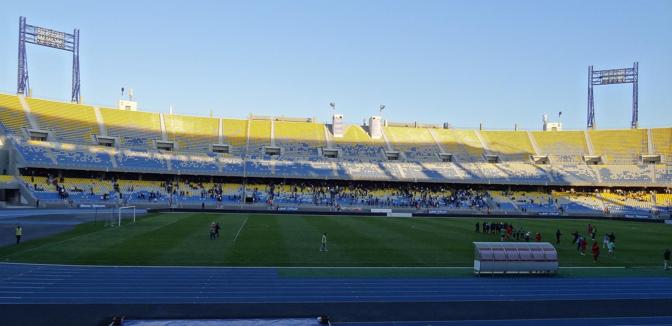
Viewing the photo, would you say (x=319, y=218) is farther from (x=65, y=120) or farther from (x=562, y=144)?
(x=562, y=144)

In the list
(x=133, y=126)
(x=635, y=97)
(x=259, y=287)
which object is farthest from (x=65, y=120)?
(x=635, y=97)

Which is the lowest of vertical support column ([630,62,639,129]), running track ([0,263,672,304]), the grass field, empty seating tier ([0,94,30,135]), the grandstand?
the grass field

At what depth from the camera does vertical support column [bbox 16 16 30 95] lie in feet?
198

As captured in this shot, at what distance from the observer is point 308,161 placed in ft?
207

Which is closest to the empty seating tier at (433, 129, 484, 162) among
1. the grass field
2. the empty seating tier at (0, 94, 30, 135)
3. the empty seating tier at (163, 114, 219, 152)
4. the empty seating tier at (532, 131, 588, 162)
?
the empty seating tier at (532, 131, 588, 162)

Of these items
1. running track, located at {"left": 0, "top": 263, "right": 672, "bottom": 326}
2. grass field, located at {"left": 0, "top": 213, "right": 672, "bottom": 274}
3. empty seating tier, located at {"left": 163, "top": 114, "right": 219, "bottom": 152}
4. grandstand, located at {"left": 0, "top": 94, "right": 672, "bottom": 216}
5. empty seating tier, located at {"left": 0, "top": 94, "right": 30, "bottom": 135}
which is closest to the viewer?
running track, located at {"left": 0, "top": 263, "right": 672, "bottom": 326}

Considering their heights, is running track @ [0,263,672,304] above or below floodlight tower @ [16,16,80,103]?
below

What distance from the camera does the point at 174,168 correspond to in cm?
5703

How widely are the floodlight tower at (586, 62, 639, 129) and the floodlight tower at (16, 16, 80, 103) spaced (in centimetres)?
6720

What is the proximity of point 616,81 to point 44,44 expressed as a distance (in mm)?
72759

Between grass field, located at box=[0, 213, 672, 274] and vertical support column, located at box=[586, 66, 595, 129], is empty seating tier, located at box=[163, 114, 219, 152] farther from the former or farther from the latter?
vertical support column, located at box=[586, 66, 595, 129]

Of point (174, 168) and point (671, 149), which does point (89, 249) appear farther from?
point (671, 149)

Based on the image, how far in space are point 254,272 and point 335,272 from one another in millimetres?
2757

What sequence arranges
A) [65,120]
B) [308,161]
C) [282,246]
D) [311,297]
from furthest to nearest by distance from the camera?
[308,161]
[65,120]
[282,246]
[311,297]
